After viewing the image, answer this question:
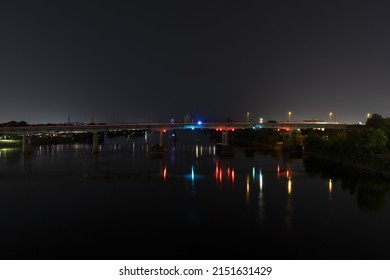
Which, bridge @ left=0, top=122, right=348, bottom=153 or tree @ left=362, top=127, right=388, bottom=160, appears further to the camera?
bridge @ left=0, top=122, right=348, bottom=153

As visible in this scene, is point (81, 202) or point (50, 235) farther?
point (81, 202)

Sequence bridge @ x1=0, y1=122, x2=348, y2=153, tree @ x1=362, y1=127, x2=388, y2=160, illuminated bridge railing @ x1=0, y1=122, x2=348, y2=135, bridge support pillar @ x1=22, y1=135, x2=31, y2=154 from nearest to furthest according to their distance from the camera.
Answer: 1. tree @ x1=362, y1=127, x2=388, y2=160
2. bridge support pillar @ x1=22, y1=135, x2=31, y2=154
3. bridge @ x1=0, y1=122, x2=348, y2=153
4. illuminated bridge railing @ x1=0, y1=122, x2=348, y2=135

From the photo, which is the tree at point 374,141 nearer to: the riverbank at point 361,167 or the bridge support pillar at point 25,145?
the riverbank at point 361,167

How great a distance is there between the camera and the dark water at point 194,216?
12.9 m

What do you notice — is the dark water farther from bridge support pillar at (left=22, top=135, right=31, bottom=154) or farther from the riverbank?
bridge support pillar at (left=22, top=135, right=31, bottom=154)

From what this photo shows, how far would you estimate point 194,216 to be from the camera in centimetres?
1773

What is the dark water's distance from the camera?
12930mm

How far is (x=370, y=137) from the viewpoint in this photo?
102 ft

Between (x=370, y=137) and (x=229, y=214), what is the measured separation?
19029 mm

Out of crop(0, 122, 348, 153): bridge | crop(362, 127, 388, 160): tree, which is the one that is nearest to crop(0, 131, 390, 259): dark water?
crop(362, 127, 388, 160): tree

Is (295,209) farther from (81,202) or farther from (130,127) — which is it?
(130,127)

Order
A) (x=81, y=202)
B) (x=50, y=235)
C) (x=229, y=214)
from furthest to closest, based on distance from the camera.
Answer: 1. (x=81, y=202)
2. (x=229, y=214)
3. (x=50, y=235)
